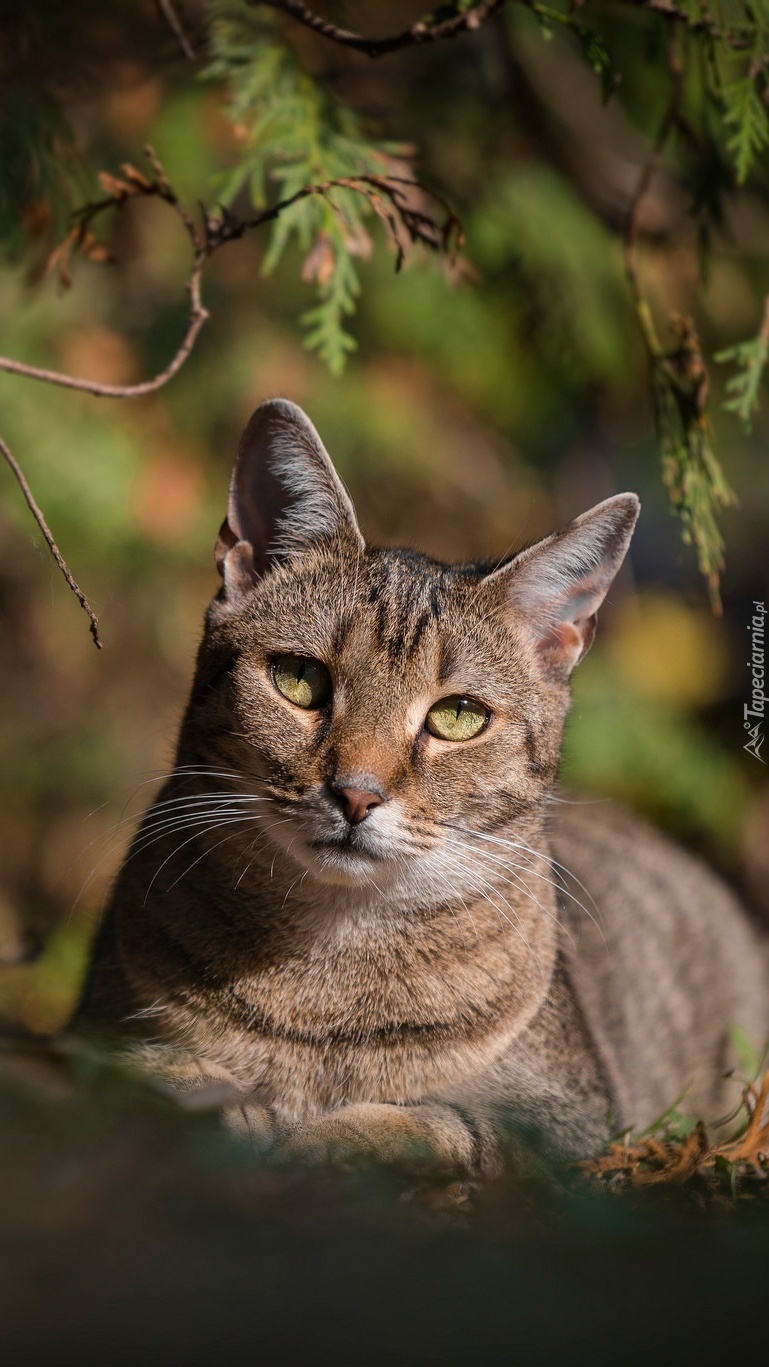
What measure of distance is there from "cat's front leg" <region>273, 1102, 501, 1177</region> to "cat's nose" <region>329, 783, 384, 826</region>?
420mm

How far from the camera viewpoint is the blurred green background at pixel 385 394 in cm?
266

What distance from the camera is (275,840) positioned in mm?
1791

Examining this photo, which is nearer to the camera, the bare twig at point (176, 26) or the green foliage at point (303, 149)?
the green foliage at point (303, 149)

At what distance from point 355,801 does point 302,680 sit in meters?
0.27

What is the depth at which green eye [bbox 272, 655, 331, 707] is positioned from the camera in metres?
1.83

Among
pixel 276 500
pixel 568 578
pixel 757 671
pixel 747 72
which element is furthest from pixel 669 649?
pixel 276 500

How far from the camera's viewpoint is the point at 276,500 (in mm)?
1979

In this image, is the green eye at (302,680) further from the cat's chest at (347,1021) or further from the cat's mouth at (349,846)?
the cat's chest at (347,1021)

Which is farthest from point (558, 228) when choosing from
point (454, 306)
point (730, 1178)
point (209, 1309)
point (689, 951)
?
point (209, 1309)

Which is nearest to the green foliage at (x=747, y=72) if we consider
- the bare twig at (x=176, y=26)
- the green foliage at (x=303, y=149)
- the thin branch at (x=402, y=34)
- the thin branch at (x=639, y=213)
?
the thin branch at (x=639, y=213)

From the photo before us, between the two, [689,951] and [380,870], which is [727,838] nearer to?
[689,951]

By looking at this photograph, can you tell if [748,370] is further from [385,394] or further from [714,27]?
[385,394]

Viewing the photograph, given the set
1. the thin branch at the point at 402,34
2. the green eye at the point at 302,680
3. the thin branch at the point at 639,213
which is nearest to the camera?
the green eye at the point at 302,680

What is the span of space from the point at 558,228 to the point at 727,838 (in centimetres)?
163
